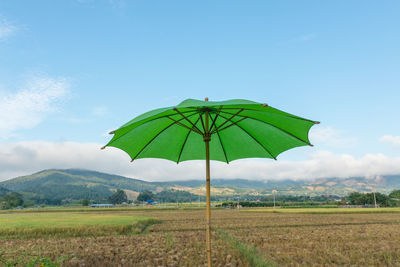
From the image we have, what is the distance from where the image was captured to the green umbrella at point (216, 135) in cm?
590

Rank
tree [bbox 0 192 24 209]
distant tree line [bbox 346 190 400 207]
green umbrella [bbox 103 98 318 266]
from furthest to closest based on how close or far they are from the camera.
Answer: tree [bbox 0 192 24 209], distant tree line [bbox 346 190 400 207], green umbrella [bbox 103 98 318 266]

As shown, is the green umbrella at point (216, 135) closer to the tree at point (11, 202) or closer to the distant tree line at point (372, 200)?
the distant tree line at point (372, 200)

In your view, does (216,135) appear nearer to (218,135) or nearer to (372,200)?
(218,135)

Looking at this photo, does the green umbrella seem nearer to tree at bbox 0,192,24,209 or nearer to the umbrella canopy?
the umbrella canopy

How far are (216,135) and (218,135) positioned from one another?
0.25 m

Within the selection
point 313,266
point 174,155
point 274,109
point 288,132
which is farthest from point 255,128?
point 313,266

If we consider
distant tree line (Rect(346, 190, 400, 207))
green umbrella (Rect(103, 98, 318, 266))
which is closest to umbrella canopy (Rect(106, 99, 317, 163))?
green umbrella (Rect(103, 98, 318, 266))

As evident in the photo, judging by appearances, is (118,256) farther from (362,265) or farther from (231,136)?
(362,265)

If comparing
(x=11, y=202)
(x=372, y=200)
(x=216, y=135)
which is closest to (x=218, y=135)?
(x=216, y=135)

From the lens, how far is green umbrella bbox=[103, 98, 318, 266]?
19.4 feet

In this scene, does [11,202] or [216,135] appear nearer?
[216,135]

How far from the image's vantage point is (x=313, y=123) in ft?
18.8

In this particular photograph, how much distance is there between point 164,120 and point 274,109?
8.76ft

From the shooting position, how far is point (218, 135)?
7305 millimetres
